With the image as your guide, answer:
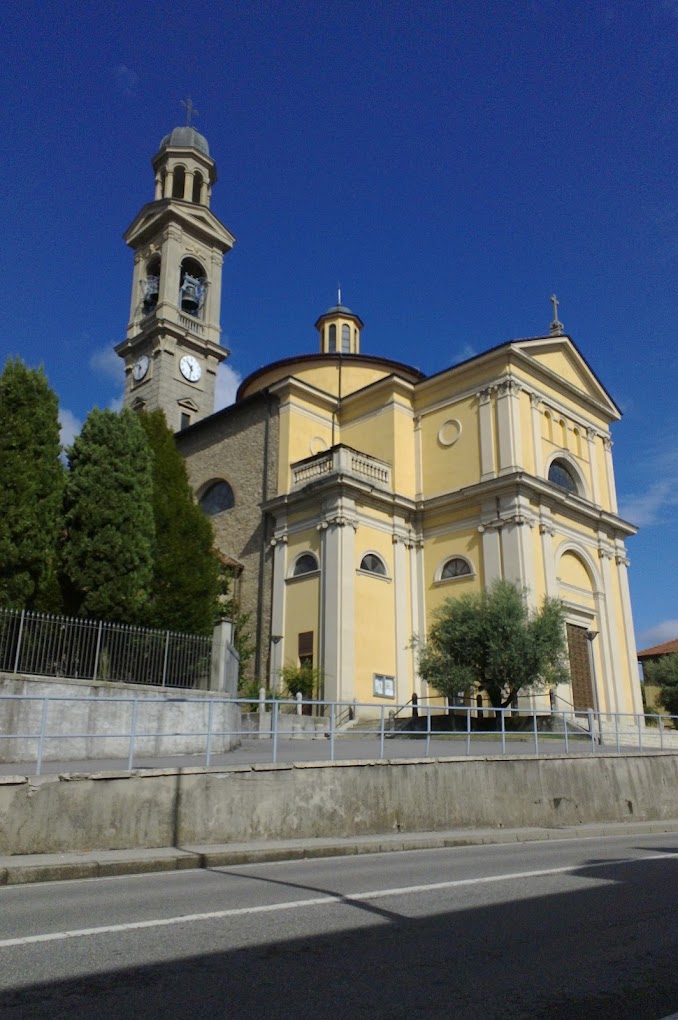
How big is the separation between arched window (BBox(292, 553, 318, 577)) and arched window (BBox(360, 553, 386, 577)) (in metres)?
1.81

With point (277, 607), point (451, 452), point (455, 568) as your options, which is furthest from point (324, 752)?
point (451, 452)

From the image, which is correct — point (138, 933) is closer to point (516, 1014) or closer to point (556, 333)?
point (516, 1014)

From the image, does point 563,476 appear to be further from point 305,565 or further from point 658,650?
point 658,650

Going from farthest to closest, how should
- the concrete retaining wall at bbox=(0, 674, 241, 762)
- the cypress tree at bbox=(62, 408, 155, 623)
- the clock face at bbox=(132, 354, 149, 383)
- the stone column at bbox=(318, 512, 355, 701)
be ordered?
1. the clock face at bbox=(132, 354, 149, 383)
2. the stone column at bbox=(318, 512, 355, 701)
3. the cypress tree at bbox=(62, 408, 155, 623)
4. the concrete retaining wall at bbox=(0, 674, 241, 762)

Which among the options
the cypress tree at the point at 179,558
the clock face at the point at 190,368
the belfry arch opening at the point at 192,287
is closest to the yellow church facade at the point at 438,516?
the cypress tree at the point at 179,558

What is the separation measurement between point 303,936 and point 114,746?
33.4ft

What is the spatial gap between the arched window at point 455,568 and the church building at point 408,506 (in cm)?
5

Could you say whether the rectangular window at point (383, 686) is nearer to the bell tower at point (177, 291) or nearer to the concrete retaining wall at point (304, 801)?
→ the concrete retaining wall at point (304, 801)

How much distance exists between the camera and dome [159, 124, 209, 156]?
51969mm

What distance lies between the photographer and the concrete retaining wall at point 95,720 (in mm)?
13664

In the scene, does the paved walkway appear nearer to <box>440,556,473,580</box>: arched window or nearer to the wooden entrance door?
the wooden entrance door

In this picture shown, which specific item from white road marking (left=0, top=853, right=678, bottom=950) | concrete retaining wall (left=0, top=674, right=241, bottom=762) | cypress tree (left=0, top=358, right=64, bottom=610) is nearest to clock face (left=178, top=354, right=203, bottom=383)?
cypress tree (left=0, top=358, right=64, bottom=610)

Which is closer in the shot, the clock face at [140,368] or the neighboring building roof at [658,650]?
the clock face at [140,368]

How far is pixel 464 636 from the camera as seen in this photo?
79.9 feet
